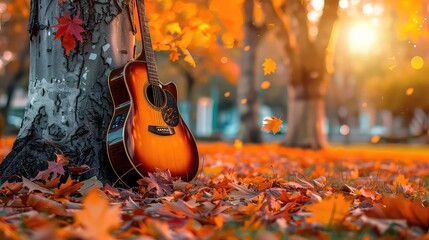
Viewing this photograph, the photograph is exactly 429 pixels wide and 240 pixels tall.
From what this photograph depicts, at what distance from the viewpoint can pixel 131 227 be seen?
2.33m

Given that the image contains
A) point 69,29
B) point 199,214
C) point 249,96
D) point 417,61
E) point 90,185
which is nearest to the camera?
point 199,214

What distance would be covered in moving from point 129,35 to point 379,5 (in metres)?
9.75

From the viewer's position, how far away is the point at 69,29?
3.70m

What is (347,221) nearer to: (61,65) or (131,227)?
(131,227)

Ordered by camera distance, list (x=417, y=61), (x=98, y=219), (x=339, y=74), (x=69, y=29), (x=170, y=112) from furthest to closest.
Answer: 1. (x=339, y=74)
2. (x=417, y=61)
3. (x=170, y=112)
4. (x=69, y=29)
5. (x=98, y=219)

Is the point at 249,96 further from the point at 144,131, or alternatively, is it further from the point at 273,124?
the point at 144,131

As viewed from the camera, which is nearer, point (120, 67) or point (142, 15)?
point (120, 67)

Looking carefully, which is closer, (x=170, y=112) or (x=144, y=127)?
(x=144, y=127)

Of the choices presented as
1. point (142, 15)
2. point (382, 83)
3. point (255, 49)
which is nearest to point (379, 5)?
point (255, 49)

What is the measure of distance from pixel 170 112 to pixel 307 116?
874 centimetres

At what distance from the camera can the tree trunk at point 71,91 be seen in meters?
3.78

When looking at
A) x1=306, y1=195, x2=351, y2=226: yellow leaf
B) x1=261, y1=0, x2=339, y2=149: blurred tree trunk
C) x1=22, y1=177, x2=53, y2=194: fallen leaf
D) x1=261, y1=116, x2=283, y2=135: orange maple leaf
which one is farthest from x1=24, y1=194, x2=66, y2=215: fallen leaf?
x1=261, y1=0, x2=339, y2=149: blurred tree trunk

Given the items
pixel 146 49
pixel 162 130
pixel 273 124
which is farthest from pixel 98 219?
pixel 273 124

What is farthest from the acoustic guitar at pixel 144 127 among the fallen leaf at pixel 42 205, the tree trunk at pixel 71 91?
the fallen leaf at pixel 42 205
